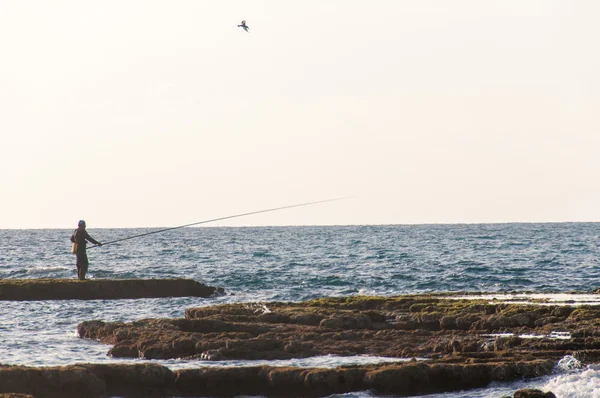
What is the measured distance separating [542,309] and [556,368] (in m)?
6.52

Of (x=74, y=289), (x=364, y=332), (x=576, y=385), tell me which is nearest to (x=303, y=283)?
Result: (x=74, y=289)

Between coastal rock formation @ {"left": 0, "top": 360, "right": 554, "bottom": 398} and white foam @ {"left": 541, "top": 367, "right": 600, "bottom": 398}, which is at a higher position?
coastal rock formation @ {"left": 0, "top": 360, "right": 554, "bottom": 398}

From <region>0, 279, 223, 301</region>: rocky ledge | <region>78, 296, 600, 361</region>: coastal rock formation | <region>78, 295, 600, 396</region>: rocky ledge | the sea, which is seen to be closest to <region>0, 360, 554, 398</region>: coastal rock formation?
<region>78, 295, 600, 396</region>: rocky ledge

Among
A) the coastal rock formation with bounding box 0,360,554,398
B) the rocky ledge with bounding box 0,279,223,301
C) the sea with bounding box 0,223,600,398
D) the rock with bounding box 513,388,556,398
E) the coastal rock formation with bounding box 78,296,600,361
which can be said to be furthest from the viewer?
the rocky ledge with bounding box 0,279,223,301

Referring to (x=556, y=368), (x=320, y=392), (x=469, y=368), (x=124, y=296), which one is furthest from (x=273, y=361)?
(x=124, y=296)

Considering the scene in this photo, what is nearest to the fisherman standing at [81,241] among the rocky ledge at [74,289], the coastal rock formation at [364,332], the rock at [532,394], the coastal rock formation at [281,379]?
the rocky ledge at [74,289]

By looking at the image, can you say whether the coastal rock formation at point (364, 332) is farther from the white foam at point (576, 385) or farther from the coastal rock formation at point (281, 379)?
the coastal rock formation at point (281, 379)

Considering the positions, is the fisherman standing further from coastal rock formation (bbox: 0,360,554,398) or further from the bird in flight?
coastal rock formation (bbox: 0,360,554,398)

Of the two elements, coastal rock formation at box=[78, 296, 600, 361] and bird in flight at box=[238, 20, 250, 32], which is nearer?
coastal rock formation at box=[78, 296, 600, 361]

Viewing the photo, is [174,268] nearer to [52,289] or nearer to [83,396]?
[52,289]

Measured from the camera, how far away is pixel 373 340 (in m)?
20.1

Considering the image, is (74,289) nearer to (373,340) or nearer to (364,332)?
(364,332)

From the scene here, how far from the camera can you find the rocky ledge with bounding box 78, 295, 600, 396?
53.4 feet

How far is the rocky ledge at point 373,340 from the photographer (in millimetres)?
16281
